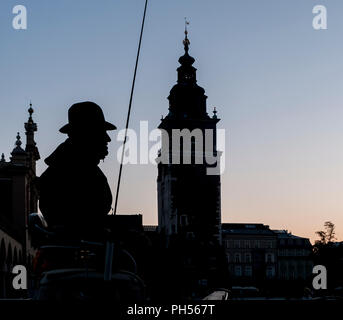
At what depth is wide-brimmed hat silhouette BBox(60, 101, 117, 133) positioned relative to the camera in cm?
471

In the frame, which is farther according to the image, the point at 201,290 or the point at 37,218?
the point at 201,290

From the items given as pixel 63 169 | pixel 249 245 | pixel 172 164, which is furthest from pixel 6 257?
pixel 249 245

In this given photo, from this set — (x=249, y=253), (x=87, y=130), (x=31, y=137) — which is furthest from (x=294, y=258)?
(x=87, y=130)

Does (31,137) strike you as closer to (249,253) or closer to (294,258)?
(249,253)

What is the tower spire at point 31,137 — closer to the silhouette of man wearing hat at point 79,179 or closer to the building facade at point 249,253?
the silhouette of man wearing hat at point 79,179

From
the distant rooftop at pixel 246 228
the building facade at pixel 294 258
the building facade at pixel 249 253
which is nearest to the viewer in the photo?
the building facade at pixel 249 253

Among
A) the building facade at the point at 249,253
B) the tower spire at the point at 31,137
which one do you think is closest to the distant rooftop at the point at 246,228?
the building facade at the point at 249,253

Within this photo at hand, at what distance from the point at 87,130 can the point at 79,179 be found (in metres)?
0.39

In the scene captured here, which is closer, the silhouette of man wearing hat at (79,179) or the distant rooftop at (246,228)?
the silhouette of man wearing hat at (79,179)

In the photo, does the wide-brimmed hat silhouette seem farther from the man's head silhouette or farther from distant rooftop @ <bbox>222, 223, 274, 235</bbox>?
distant rooftop @ <bbox>222, 223, 274, 235</bbox>

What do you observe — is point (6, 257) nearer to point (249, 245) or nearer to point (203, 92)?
point (203, 92)

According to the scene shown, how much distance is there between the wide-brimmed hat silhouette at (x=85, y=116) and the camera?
4.71 m

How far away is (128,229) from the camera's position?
4168mm
